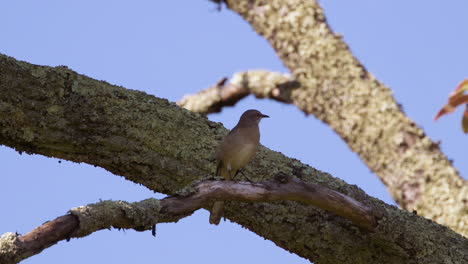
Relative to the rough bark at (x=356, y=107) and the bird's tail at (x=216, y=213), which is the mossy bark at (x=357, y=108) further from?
the bird's tail at (x=216, y=213)

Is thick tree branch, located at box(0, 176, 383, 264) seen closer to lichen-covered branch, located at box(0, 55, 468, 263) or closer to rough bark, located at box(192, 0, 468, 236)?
lichen-covered branch, located at box(0, 55, 468, 263)

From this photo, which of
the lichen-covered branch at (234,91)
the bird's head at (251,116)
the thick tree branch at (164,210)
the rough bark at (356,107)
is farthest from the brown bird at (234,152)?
the lichen-covered branch at (234,91)


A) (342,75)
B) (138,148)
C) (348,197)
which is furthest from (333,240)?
(342,75)

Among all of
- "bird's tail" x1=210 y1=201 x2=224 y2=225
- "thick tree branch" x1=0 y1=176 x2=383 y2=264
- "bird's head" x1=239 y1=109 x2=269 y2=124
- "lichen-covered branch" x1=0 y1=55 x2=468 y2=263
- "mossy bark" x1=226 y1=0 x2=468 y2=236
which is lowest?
"thick tree branch" x1=0 y1=176 x2=383 y2=264

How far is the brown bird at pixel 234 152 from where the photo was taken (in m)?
5.23

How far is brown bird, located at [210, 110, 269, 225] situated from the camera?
5.23m

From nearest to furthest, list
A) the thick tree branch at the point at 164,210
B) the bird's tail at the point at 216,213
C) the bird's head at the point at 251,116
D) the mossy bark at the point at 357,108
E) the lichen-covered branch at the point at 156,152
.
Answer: the thick tree branch at the point at 164,210
the lichen-covered branch at the point at 156,152
the bird's tail at the point at 216,213
the bird's head at the point at 251,116
the mossy bark at the point at 357,108

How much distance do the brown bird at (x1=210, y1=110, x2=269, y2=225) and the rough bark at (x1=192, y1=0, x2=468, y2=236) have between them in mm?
1949

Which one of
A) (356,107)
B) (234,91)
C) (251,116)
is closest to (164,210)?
(251,116)

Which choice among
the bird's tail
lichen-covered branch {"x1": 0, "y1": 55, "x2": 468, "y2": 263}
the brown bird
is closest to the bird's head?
the brown bird

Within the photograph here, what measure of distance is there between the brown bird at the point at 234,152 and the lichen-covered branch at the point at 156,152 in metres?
0.08

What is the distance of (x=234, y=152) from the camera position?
5.27 m

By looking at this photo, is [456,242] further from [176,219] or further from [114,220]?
[114,220]

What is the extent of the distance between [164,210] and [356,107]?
3.74 m
